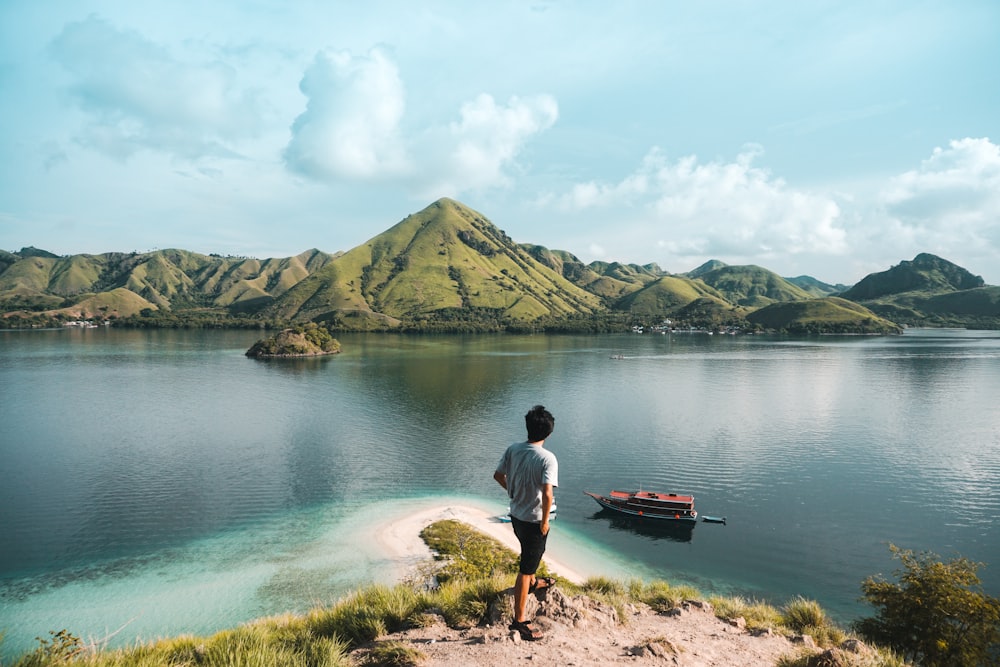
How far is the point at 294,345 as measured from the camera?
17412 cm

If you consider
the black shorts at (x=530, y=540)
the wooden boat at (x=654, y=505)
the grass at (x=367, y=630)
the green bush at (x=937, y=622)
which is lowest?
the wooden boat at (x=654, y=505)

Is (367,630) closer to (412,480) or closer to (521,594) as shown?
(521,594)

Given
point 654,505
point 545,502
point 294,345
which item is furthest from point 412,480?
point 294,345

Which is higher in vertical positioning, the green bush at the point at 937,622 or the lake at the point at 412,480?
the green bush at the point at 937,622

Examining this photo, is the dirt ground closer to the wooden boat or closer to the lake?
the lake

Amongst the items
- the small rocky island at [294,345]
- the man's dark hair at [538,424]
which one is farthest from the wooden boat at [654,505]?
the small rocky island at [294,345]

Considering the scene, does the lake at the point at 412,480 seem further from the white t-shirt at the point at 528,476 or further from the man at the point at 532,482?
the white t-shirt at the point at 528,476

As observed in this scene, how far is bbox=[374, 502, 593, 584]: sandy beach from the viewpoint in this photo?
3394cm

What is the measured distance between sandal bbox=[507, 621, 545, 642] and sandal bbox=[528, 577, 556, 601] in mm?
1141

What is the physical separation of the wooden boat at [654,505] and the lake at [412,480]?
140cm

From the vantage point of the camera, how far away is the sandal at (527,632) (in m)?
10.2

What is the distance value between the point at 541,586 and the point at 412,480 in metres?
44.2

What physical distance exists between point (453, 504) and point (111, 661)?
3935cm

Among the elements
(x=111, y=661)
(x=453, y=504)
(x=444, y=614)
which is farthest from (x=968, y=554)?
(x=111, y=661)
